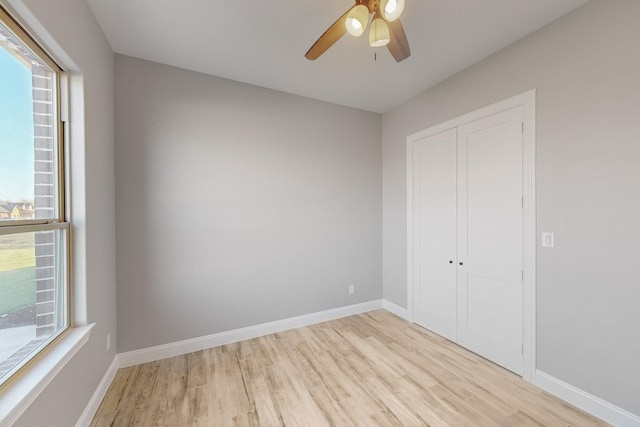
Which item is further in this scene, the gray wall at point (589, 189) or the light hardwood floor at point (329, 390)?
the light hardwood floor at point (329, 390)

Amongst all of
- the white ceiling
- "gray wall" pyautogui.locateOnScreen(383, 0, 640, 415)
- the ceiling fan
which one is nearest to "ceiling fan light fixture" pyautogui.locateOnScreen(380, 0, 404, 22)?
the ceiling fan

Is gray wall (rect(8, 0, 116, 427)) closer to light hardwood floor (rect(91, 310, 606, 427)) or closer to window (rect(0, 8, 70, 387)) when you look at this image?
window (rect(0, 8, 70, 387))

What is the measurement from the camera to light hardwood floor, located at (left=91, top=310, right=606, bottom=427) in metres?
1.67

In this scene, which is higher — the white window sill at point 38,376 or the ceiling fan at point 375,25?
the ceiling fan at point 375,25

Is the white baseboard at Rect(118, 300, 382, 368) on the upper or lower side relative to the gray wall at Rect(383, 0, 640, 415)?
lower

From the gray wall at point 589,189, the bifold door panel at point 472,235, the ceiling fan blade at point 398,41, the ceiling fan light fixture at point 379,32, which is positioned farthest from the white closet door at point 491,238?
the ceiling fan light fixture at point 379,32

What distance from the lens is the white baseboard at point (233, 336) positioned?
2275 millimetres

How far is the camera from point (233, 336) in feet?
8.71

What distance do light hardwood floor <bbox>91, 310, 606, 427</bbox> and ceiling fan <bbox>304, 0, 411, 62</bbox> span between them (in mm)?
2426

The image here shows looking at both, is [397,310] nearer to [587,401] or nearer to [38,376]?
[587,401]

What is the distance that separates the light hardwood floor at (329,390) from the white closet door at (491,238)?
257 millimetres

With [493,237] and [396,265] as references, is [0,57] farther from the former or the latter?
[396,265]

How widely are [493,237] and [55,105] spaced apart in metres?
3.42

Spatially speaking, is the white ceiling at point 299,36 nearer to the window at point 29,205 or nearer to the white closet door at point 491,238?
the white closet door at point 491,238
